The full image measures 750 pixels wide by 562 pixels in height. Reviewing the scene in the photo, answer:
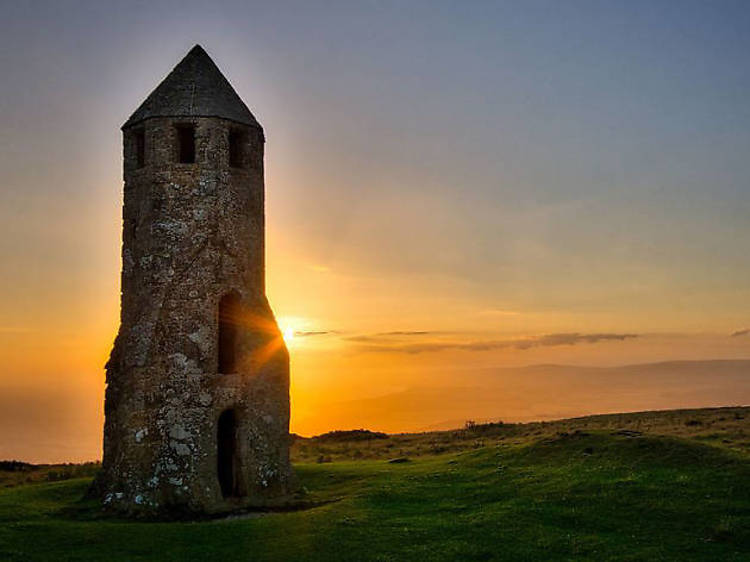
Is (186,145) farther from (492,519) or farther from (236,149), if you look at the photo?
(492,519)

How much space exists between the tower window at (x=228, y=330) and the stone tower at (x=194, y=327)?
0.04 m

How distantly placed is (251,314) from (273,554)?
1064 cm

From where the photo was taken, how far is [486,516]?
930 inches

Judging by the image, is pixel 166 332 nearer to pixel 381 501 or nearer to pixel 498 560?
pixel 381 501

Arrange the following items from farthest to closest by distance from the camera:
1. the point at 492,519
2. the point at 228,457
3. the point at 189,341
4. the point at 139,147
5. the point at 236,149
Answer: the point at 236,149 → the point at 139,147 → the point at 228,457 → the point at 189,341 → the point at 492,519

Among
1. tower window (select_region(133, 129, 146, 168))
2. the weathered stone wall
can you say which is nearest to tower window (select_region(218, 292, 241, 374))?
the weathered stone wall

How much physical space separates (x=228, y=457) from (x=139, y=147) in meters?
11.6

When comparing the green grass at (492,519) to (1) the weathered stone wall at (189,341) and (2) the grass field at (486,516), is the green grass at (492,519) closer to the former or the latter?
(2) the grass field at (486,516)

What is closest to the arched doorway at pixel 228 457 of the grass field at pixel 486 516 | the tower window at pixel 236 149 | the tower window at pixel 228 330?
the tower window at pixel 228 330

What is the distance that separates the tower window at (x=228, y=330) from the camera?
30000 mm

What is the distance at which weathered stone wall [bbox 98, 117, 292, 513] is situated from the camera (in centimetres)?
2786

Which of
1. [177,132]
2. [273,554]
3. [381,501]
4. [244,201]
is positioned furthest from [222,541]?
[177,132]

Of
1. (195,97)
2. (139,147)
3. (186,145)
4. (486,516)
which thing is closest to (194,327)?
(139,147)

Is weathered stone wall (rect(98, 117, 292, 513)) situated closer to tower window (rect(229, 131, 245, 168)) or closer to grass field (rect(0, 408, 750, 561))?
tower window (rect(229, 131, 245, 168))
